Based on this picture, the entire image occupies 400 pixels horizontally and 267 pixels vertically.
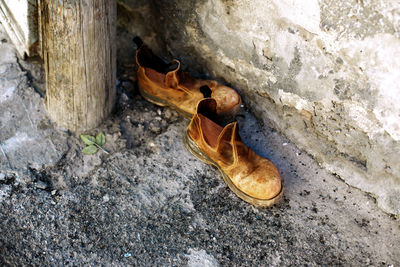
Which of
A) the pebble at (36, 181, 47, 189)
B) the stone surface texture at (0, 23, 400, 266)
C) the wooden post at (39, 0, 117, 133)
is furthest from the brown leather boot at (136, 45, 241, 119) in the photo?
the pebble at (36, 181, 47, 189)

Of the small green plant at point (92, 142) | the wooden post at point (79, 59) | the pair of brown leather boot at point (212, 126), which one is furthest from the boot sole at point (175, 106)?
the small green plant at point (92, 142)

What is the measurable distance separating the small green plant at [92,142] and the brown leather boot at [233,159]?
1.60 feet

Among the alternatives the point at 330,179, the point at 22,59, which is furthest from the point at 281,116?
the point at 22,59

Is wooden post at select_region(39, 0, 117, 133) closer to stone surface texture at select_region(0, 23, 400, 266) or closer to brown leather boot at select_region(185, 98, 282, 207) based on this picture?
stone surface texture at select_region(0, 23, 400, 266)

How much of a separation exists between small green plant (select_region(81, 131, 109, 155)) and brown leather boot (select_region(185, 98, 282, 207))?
0.49m

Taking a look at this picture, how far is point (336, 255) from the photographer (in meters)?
2.07

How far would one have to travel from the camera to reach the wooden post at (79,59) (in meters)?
2.02

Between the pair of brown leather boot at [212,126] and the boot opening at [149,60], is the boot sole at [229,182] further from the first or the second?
the boot opening at [149,60]

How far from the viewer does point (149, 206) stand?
2.18 metres

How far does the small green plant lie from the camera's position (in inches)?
93.0

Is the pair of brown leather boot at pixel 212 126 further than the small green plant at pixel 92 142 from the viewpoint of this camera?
No

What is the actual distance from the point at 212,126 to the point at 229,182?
12.7 inches

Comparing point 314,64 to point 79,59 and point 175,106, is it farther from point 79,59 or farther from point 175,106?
point 79,59

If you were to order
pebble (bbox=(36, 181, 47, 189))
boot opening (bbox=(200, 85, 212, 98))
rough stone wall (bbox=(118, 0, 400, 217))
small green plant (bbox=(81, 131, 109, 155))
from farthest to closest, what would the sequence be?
boot opening (bbox=(200, 85, 212, 98)), small green plant (bbox=(81, 131, 109, 155)), pebble (bbox=(36, 181, 47, 189)), rough stone wall (bbox=(118, 0, 400, 217))
